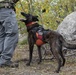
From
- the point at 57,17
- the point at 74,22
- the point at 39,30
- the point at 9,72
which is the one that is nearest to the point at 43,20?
the point at 57,17

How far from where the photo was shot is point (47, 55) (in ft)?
28.5

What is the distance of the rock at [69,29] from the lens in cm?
891

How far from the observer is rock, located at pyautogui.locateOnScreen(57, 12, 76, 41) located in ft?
29.2

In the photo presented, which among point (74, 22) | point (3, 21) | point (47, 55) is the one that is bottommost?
point (47, 55)

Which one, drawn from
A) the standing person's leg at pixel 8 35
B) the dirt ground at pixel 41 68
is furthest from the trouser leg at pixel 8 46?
the dirt ground at pixel 41 68

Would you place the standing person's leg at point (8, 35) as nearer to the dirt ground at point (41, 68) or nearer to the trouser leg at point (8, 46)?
the trouser leg at point (8, 46)

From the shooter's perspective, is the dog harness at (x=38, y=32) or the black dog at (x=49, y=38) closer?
the black dog at (x=49, y=38)

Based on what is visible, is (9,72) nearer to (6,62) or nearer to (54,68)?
(6,62)

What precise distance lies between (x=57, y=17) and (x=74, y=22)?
5.63 feet

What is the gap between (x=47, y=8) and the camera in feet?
34.2

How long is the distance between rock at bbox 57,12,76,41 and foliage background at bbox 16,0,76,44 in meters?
1.17

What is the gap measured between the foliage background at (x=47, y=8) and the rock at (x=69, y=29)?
1.17 meters

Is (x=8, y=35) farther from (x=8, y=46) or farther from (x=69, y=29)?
(x=69, y=29)

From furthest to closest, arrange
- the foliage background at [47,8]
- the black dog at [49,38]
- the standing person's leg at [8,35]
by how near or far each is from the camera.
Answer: the foliage background at [47,8]
the standing person's leg at [8,35]
the black dog at [49,38]
